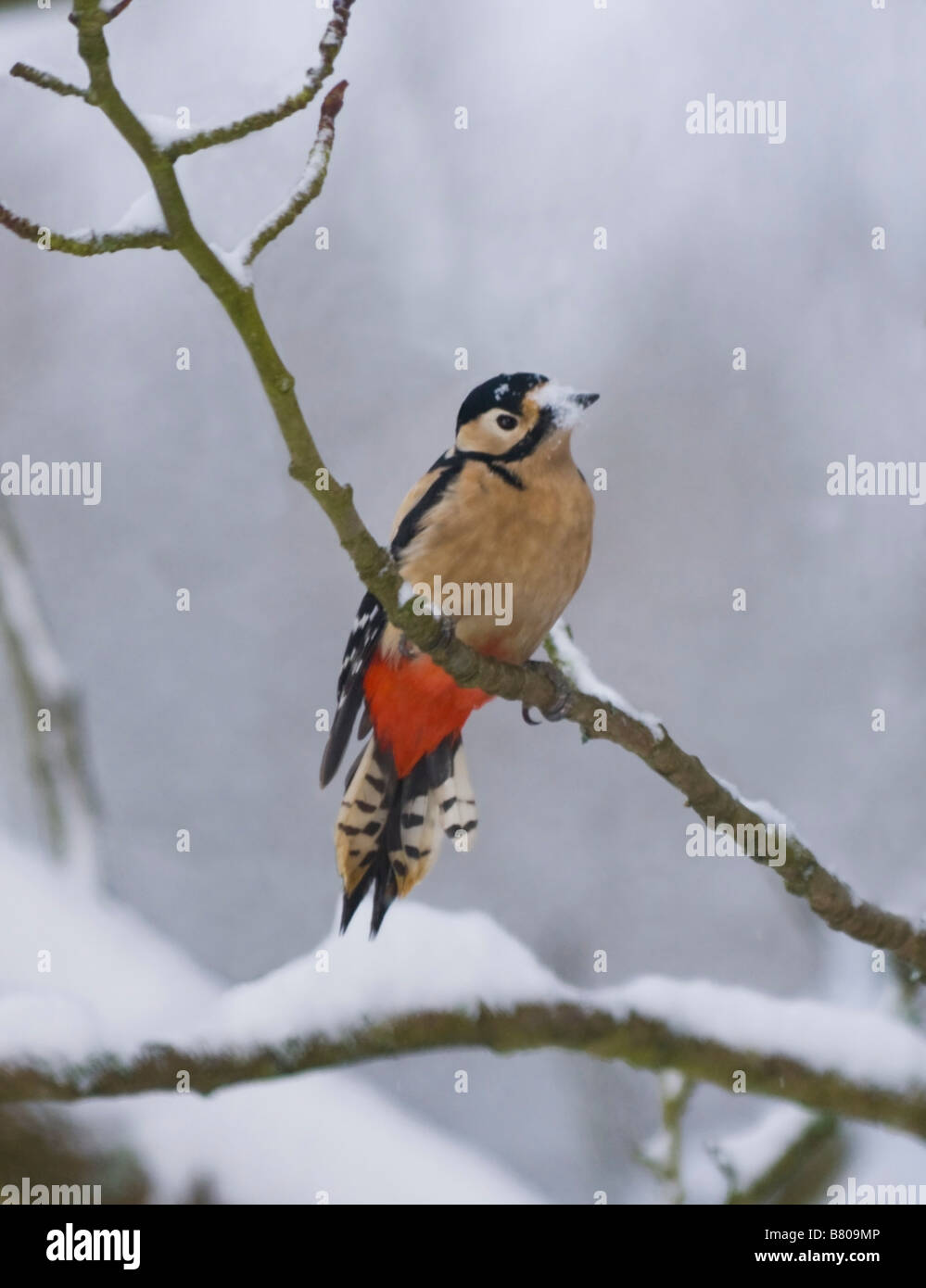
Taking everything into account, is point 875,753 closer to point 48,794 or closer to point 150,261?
point 48,794

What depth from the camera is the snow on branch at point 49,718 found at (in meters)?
2.05

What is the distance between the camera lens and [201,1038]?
5.03 feet

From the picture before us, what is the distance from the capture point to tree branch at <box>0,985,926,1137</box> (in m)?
1.47

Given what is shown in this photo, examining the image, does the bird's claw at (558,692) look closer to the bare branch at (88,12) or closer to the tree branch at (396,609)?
the tree branch at (396,609)

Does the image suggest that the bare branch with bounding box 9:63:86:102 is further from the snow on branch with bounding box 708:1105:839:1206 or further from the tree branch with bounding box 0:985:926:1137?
the snow on branch with bounding box 708:1105:839:1206

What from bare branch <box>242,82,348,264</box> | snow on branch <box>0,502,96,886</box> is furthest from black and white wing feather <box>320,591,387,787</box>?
bare branch <box>242,82,348,264</box>

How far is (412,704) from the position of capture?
6.07 feet

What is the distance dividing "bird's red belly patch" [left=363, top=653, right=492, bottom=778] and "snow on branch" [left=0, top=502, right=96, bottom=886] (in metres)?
0.55

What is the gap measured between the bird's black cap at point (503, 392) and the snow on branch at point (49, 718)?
0.86 m

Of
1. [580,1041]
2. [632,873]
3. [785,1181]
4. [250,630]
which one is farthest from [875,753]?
[250,630]

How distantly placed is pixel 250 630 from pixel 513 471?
65 centimetres
